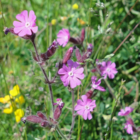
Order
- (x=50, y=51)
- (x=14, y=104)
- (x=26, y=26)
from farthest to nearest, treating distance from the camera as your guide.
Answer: (x=14, y=104) < (x=50, y=51) < (x=26, y=26)

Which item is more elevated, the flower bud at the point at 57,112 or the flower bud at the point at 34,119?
the flower bud at the point at 57,112

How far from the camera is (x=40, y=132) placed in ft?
6.22

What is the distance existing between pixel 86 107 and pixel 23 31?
0.71 metres

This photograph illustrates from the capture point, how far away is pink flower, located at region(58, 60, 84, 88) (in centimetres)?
143

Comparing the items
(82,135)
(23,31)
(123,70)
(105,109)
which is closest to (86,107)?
(82,135)

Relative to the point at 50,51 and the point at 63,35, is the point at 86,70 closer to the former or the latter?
the point at 63,35

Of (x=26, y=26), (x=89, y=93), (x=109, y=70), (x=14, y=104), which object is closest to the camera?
(x=26, y=26)

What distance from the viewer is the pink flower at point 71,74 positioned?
1429 millimetres

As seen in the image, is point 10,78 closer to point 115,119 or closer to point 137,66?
point 115,119

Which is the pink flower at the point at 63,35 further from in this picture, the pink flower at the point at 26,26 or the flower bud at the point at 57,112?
the flower bud at the point at 57,112

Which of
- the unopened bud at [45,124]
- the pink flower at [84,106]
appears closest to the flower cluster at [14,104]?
the unopened bud at [45,124]

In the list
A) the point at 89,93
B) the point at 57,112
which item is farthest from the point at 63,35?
the point at 57,112

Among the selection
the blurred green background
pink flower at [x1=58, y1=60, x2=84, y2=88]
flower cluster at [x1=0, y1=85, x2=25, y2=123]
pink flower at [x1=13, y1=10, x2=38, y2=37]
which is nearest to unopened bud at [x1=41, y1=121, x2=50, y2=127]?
the blurred green background

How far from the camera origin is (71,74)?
4.73 feet
